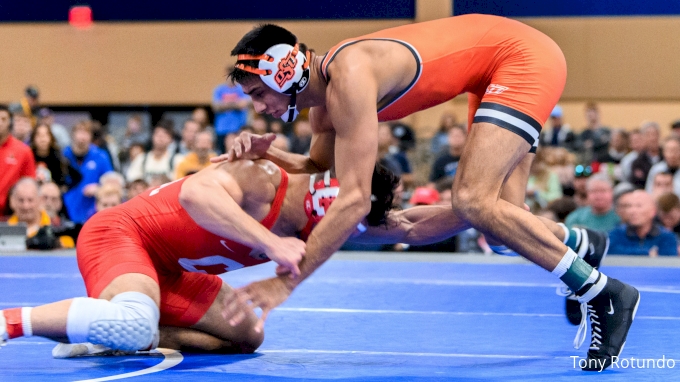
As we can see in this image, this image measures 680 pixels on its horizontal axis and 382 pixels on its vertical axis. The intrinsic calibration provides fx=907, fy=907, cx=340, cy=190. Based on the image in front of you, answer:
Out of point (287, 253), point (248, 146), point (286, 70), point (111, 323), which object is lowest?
point (111, 323)

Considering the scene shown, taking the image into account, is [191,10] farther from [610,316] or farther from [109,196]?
[610,316]

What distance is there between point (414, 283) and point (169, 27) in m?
9.57

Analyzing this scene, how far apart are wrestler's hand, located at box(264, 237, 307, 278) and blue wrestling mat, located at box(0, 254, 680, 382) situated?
367 millimetres

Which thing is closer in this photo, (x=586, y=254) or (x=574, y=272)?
(x=574, y=272)

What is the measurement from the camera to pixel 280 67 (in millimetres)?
3207

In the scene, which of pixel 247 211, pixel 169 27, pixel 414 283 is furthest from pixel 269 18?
pixel 247 211

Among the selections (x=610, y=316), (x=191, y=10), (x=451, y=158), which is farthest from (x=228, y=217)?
(x=191, y=10)

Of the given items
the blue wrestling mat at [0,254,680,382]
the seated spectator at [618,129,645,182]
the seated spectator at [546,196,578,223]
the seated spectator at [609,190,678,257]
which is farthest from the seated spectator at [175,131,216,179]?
the seated spectator at [618,129,645,182]

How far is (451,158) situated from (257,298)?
17.9 feet

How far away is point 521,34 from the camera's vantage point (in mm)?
3518

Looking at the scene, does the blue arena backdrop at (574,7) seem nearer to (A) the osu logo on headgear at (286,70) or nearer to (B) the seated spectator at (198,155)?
(B) the seated spectator at (198,155)

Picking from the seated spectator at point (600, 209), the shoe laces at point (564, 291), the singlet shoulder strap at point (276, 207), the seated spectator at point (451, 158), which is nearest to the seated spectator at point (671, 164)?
the seated spectator at point (600, 209)

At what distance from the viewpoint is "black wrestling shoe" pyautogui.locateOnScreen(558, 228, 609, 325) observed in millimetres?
3932

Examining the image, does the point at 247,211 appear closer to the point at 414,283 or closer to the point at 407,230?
the point at 407,230
